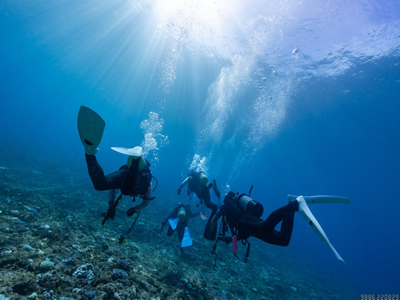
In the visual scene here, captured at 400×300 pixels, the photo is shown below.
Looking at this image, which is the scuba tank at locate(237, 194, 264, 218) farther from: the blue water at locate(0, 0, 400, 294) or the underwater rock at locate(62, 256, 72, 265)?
the blue water at locate(0, 0, 400, 294)

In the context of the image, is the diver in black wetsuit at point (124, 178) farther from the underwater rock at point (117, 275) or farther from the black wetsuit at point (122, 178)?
the underwater rock at point (117, 275)

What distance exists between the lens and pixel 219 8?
1658cm

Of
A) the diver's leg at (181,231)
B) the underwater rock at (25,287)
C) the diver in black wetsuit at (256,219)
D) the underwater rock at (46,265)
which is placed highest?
the diver in black wetsuit at (256,219)

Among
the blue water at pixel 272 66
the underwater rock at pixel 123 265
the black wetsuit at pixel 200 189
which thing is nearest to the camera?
the underwater rock at pixel 123 265

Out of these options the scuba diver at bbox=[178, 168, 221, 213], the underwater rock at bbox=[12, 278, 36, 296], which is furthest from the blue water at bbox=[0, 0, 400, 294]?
the underwater rock at bbox=[12, 278, 36, 296]

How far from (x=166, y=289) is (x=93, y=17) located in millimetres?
44433

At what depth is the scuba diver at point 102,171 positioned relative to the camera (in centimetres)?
280

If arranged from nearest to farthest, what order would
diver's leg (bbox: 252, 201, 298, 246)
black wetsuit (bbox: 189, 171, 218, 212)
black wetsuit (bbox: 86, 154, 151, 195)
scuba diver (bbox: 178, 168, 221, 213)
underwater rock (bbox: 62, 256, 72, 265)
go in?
black wetsuit (bbox: 86, 154, 151, 195) → diver's leg (bbox: 252, 201, 298, 246) → underwater rock (bbox: 62, 256, 72, 265) → scuba diver (bbox: 178, 168, 221, 213) → black wetsuit (bbox: 189, 171, 218, 212)

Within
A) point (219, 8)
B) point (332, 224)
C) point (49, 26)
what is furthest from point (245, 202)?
point (332, 224)

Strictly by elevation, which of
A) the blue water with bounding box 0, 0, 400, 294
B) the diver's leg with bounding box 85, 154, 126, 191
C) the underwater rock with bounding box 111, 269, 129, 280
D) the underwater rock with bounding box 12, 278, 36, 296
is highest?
the blue water with bounding box 0, 0, 400, 294

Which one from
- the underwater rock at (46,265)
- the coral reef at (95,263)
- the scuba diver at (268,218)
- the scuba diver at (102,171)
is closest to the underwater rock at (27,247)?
the coral reef at (95,263)

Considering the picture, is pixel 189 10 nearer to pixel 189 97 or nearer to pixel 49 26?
pixel 189 97

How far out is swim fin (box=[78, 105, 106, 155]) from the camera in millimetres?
2766

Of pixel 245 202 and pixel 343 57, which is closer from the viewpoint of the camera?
pixel 245 202
